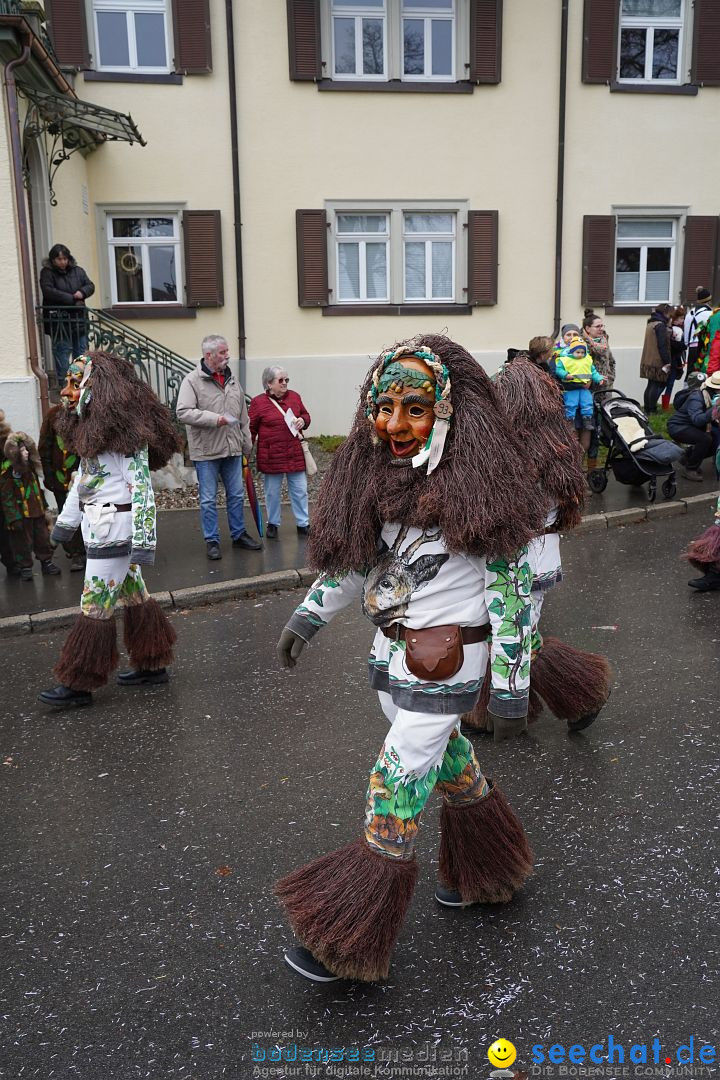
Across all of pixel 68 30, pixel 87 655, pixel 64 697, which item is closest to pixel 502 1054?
pixel 87 655

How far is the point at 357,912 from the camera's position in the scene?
3.01 m

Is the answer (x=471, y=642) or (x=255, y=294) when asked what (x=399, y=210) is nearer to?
(x=255, y=294)

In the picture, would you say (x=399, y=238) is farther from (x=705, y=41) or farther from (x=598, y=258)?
(x=705, y=41)

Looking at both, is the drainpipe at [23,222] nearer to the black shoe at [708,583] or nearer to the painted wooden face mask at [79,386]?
the painted wooden face mask at [79,386]

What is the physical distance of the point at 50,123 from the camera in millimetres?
12875

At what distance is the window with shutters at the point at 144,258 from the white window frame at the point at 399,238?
2446mm

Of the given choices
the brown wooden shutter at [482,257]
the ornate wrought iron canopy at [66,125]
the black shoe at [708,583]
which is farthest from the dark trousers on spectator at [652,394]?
the black shoe at [708,583]

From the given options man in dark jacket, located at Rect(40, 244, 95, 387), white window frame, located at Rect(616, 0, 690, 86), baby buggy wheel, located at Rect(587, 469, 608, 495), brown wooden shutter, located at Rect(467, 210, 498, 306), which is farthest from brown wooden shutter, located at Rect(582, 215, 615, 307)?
man in dark jacket, located at Rect(40, 244, 95, 387)

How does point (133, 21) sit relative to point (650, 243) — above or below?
above

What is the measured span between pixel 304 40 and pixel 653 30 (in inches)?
232

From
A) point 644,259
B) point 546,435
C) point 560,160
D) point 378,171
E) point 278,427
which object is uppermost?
point 560,160

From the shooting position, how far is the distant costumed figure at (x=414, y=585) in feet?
9.96

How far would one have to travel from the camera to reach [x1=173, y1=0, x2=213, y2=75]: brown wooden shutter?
1475cm

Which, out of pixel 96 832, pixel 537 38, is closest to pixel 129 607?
pixel 96 832
